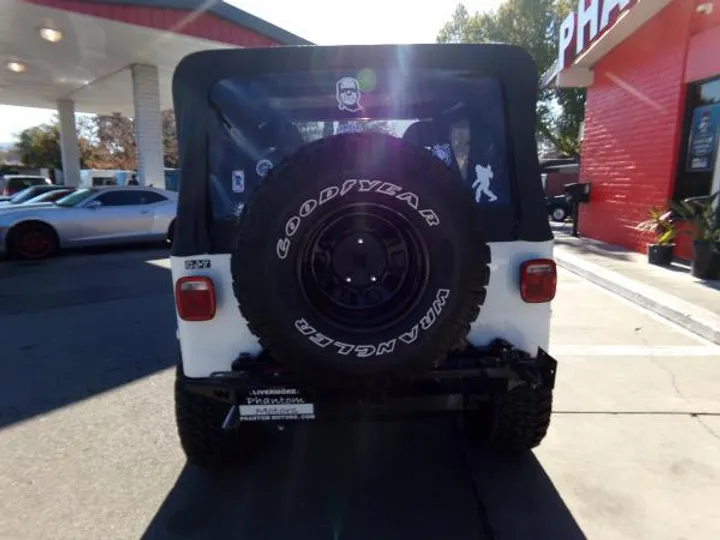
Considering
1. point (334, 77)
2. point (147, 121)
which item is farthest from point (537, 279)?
point (147, 121)

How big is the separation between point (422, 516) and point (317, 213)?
1589 millimetres

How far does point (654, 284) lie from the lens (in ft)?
24.1

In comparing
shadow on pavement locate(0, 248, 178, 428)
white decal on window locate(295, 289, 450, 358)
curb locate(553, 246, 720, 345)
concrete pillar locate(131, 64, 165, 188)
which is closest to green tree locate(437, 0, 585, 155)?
concrete pillar locate(131, 64, 165, 188)

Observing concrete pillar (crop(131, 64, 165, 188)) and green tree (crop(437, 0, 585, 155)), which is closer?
concrete pillar (crop(131, 64, 165, 188))

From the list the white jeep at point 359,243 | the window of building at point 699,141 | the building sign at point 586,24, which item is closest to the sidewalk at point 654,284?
the window of building at point 699,141

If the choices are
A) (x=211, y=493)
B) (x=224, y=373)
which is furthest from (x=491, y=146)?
(x=211, y=493)

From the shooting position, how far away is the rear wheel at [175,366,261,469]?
2682mm

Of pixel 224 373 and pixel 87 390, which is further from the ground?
pixel 224 373

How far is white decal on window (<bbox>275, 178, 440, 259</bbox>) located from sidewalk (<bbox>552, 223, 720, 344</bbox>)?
180 inches

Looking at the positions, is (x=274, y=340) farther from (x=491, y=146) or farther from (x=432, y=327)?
(x=491, y=146)

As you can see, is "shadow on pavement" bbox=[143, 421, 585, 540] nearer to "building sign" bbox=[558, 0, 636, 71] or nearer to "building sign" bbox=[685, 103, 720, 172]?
"building sign" bbox=[685, 103, 720, 172]

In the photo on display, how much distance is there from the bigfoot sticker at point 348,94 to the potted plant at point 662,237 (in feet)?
25.9

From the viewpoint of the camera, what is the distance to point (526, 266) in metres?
2.52

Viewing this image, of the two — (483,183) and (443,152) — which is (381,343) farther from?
(443,152)
